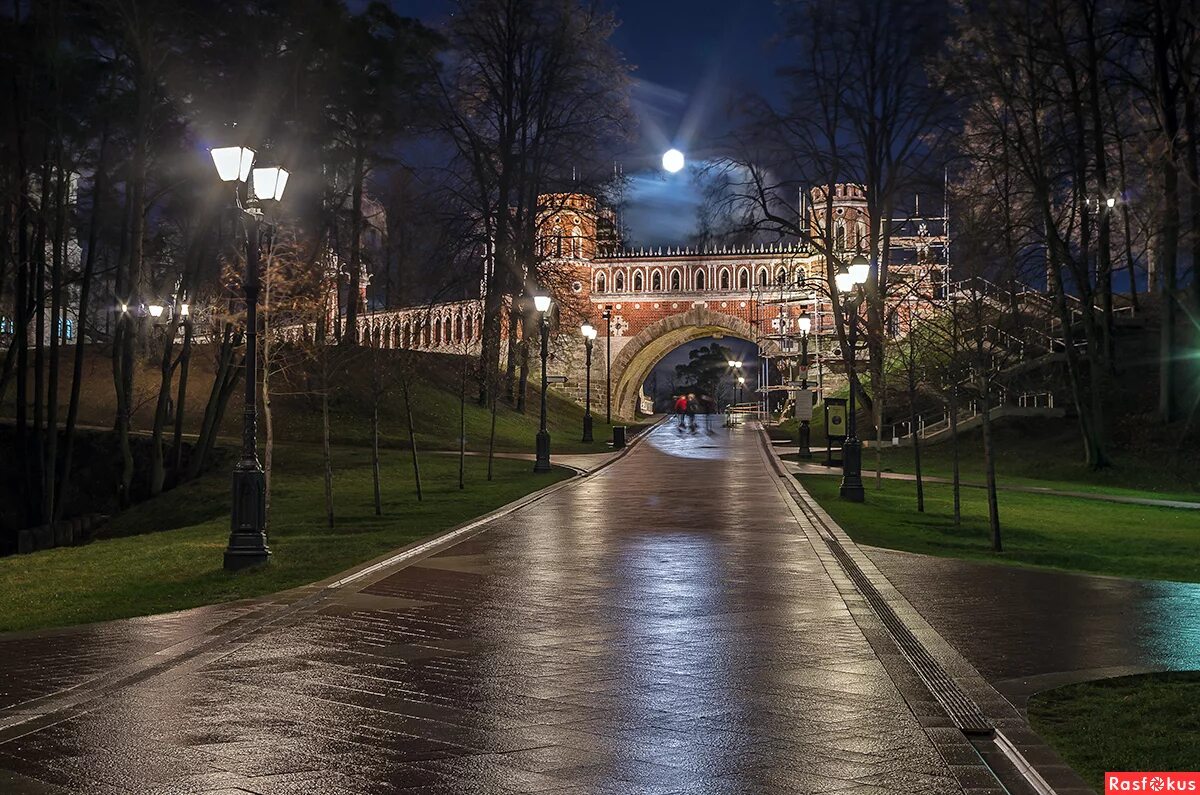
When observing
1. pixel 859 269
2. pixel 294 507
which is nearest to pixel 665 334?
pixel 859 269

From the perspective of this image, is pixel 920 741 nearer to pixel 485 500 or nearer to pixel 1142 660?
pixel 1142 660

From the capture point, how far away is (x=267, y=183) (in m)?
14.9

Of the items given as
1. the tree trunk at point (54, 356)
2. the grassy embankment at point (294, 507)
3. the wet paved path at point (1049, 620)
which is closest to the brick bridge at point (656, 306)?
the grassy embankment at point (294, 507)

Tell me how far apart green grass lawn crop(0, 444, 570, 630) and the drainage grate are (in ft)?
19.1

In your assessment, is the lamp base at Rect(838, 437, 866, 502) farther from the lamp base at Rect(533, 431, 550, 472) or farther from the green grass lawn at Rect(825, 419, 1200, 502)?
the lamp base at Rect(533, 431, 550, 472)

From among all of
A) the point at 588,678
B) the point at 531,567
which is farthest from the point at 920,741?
the point at 531,567

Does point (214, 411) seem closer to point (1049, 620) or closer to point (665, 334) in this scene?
point (1049, 620)

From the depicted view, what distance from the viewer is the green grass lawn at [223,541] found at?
12.7 meters

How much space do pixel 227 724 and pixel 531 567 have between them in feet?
22.7

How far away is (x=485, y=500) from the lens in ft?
78.5

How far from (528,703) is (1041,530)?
1468cm

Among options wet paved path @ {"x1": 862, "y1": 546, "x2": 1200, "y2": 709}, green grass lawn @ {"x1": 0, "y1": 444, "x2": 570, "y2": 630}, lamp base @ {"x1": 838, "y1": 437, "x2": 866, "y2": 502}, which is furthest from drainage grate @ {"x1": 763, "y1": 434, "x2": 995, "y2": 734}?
lamp base @ {"x1": 838, "y1": 437, "x2": 866, "y2": 502}

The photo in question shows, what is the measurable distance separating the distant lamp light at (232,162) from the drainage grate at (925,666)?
8.20 m

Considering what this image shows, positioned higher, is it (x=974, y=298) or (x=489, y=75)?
(x=489, y=75)
